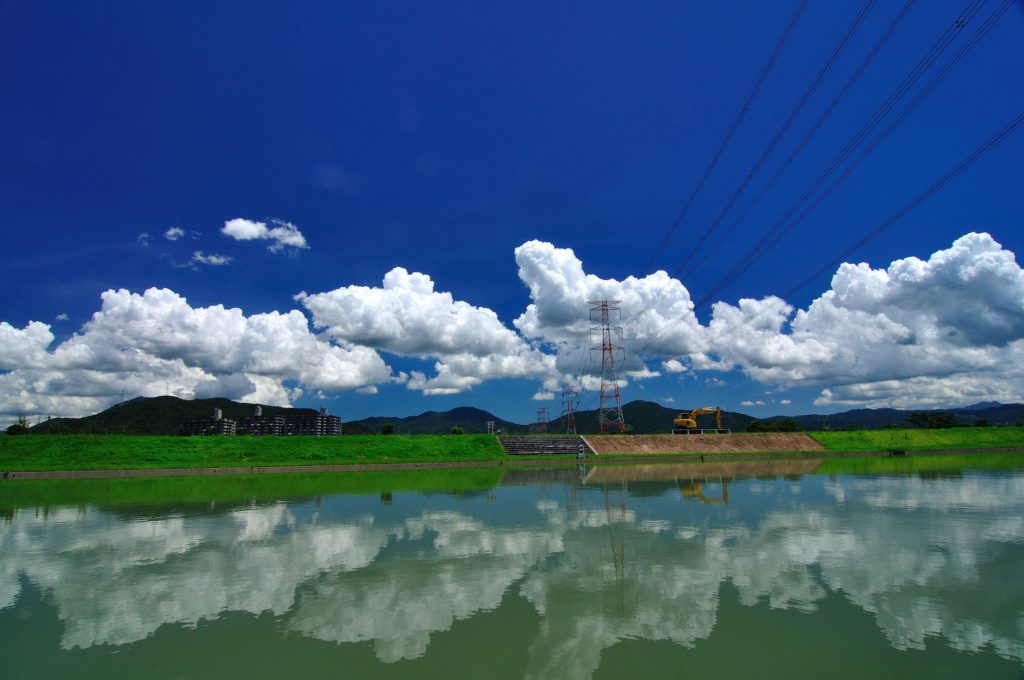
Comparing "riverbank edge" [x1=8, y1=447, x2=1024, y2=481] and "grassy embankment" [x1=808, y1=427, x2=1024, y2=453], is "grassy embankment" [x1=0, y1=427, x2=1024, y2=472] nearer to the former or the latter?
"grassy embankment" [x1=808, y1=427, x2=1024, y2=453]

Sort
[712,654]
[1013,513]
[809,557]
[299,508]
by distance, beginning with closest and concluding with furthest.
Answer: [712,654] → [809,557] → [1013,513] → [299,508]

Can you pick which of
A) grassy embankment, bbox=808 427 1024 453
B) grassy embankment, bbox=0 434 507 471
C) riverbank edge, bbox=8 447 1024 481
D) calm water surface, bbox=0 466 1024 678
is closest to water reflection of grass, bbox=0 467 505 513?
riverbank edge, bbox=8 447 1024 481

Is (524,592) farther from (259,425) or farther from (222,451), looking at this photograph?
(259,425)

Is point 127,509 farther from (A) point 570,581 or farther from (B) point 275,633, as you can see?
(A) point 570,581

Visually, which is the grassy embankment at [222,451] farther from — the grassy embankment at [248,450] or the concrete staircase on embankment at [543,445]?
the concrete staircase on embankment at [543,445]

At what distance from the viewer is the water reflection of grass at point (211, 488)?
27853mm

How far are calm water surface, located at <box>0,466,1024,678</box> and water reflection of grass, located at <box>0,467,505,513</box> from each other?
5.83 m

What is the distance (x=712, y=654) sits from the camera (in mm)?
7582

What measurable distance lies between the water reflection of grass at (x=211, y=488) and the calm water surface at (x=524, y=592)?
19.1 feet

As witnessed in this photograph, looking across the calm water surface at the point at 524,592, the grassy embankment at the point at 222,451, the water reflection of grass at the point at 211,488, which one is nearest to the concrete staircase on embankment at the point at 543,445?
the grassy embankment at the point at 222,451

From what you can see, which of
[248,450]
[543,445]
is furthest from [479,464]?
[248,450]

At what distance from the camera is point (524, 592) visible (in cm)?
1062

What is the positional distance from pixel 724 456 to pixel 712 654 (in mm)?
56413

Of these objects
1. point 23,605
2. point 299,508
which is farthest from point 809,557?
point 299,508
